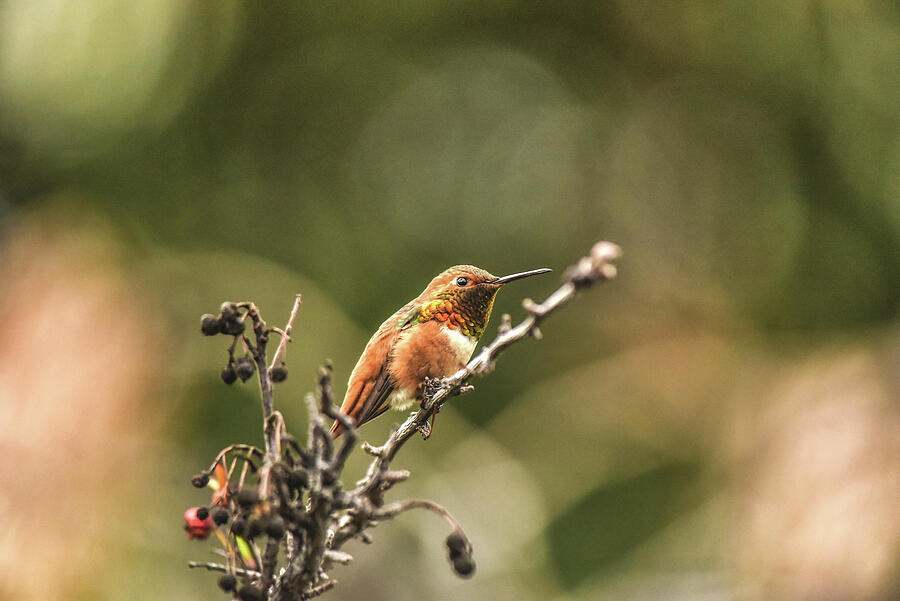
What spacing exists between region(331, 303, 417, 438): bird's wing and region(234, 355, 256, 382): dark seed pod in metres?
0.43

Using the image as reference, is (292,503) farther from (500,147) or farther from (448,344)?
(500,147)

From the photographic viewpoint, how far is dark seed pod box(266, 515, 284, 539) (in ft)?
2.99

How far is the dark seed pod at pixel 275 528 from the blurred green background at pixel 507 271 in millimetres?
2616

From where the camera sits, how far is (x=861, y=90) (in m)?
7.23

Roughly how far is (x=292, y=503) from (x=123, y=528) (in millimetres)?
3546

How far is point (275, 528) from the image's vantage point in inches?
36.0

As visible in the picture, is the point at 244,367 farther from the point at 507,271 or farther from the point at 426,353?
the point at 507,271

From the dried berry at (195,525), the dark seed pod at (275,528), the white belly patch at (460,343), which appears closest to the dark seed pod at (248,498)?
the dark seed pod at (275,528)

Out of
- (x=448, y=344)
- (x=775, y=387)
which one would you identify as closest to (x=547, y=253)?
(x=775, y=387)

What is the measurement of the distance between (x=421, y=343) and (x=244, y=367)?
2.06ft

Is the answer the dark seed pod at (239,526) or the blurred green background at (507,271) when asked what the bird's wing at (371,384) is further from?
the blurred green background at (507,271)

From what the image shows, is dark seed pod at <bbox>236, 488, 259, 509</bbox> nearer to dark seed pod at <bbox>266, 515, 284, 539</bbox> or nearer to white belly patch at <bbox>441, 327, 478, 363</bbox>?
dark seed pod at <bbox>266, 515, 284, 539</bbox>

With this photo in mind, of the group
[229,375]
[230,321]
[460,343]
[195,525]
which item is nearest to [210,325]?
[230,321]

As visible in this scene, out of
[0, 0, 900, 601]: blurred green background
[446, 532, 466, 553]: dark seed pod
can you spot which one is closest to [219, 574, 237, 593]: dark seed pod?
[446, 532, 466, 553]: dark seed pod
